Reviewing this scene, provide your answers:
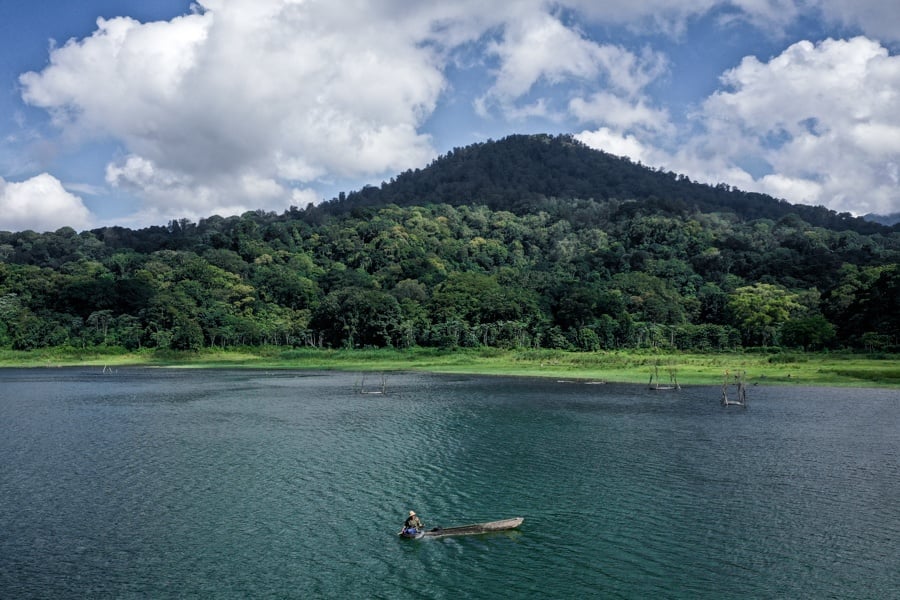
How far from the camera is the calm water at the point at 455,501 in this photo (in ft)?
65.6

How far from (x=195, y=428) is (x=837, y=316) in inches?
4280

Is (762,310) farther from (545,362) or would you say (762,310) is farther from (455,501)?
(455,501)

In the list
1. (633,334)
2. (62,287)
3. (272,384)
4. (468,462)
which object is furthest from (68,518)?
(62,287)


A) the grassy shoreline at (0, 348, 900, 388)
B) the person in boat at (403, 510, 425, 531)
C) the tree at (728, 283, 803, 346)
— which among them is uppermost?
the tree at (728, 283, 803, 346)

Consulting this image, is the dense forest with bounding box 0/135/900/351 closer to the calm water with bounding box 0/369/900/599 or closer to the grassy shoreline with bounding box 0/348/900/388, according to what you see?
the grassy shoreline with bounding box 0/348/900/388

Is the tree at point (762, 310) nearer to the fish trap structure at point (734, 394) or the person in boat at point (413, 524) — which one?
the fish trap structure at point (734, 394)

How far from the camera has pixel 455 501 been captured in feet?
93.0

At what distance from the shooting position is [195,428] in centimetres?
4741

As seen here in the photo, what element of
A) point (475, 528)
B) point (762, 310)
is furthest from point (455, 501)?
point (762, 310)

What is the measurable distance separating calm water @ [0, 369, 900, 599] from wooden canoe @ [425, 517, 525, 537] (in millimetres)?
502

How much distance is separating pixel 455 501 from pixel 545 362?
73.6 meters

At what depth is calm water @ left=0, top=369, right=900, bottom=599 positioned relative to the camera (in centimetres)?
1998

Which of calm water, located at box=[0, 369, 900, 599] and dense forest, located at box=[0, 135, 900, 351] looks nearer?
calm water, located at box=[0, 369, 900, 599]

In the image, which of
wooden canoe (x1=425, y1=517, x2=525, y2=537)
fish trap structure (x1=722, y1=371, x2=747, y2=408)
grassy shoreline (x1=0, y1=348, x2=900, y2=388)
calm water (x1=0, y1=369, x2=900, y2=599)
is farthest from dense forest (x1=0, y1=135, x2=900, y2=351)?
wooden canoe (x1=425, y1=517, x2=525, y2=537)
